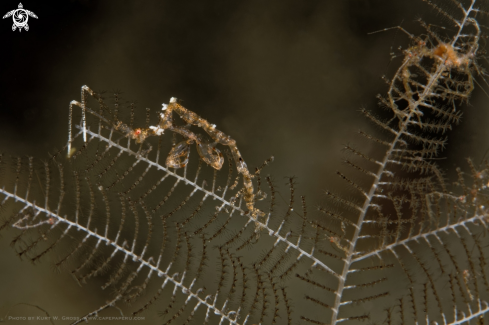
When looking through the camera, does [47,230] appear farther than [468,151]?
No

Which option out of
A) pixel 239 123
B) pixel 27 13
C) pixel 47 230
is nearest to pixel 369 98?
pixel 239 123

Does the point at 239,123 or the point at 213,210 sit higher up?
the point at 239,123

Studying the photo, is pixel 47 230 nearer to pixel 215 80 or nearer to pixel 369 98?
pixel 215 80

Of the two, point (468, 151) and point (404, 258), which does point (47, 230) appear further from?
point (468, 151)

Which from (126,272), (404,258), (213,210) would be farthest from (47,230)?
(404,258)

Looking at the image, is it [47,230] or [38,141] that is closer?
[47,230]

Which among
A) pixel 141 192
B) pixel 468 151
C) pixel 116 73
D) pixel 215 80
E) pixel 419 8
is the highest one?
pixel 419 8
